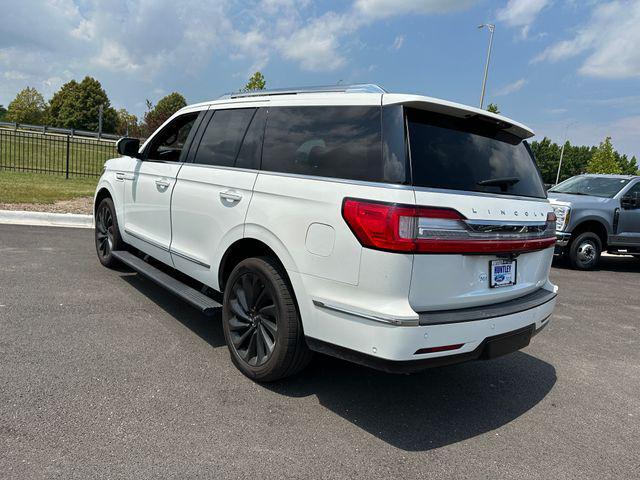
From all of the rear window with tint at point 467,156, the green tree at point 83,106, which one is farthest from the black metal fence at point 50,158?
the green tree at point 83,106

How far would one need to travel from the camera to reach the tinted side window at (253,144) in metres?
3.53

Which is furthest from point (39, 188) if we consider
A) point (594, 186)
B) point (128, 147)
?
point (594, 186)

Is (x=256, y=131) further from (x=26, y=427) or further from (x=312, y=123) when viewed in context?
(x=26, y=427)

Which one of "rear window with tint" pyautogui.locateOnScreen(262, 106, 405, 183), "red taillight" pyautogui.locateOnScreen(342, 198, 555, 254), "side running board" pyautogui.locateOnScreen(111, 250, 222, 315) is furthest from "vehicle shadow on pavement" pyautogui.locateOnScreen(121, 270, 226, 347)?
"red taillight" pyautogui.locateOnScreen(342, 198, 555, 254)

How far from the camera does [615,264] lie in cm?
1092

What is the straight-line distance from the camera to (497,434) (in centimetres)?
300

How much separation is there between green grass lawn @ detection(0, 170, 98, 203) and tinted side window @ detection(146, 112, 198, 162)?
6.79 m

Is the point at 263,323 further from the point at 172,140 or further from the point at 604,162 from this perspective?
the point at 604,162

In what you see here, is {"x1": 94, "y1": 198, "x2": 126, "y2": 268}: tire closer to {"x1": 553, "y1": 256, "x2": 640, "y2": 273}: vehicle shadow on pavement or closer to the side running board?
the side running board

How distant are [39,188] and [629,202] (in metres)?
13.3

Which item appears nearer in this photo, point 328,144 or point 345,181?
point 345,181

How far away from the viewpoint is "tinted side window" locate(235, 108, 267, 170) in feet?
11.6

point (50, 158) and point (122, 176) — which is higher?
point (122, 176)

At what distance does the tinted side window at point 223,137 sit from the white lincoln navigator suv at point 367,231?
2cm
